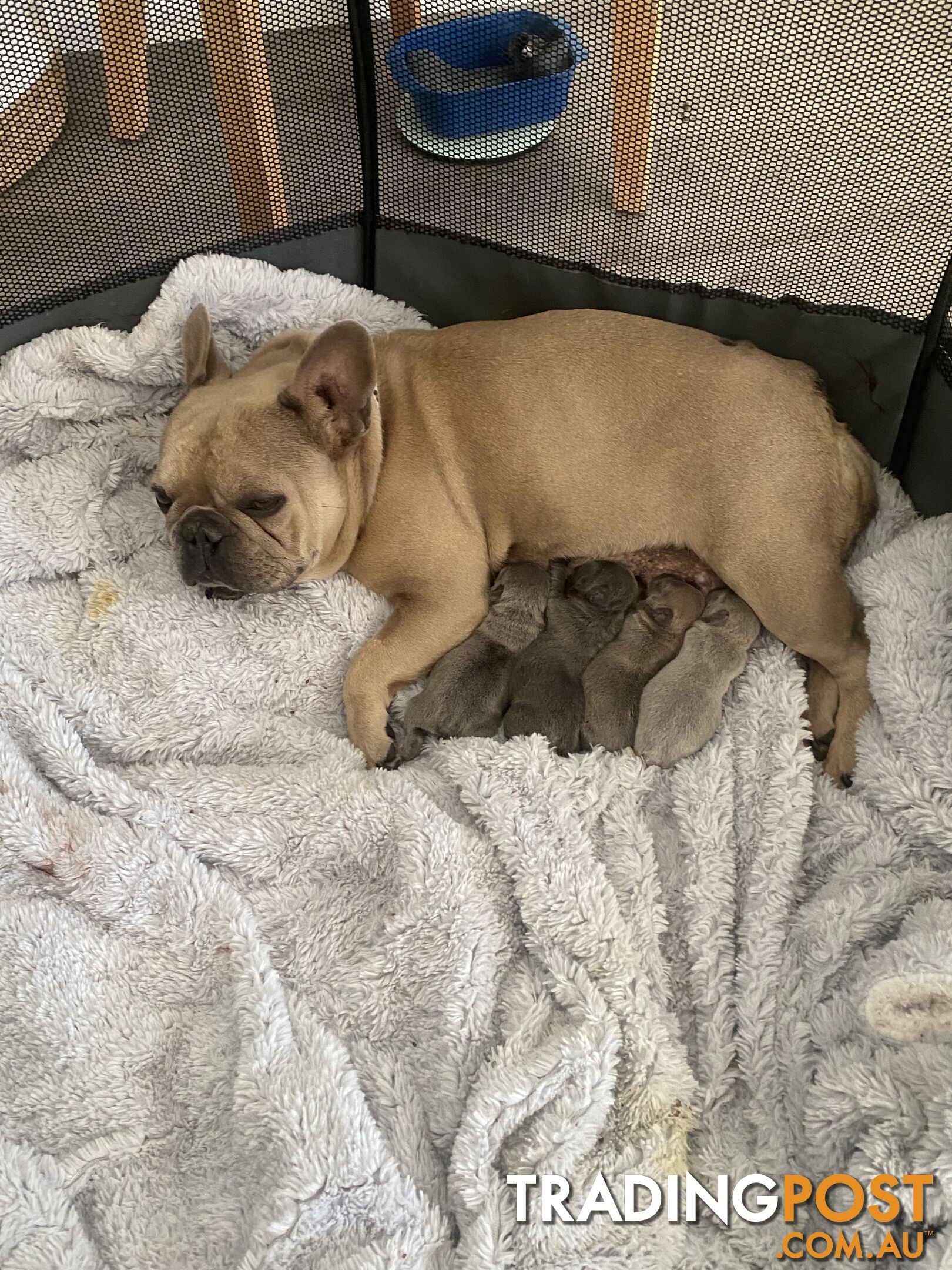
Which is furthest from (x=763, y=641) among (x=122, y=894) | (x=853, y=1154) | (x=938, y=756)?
(x=122, y=894)

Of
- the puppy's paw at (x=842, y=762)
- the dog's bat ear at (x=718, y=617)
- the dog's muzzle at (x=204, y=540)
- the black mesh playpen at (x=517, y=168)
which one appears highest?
the black mesh playpen at (x=517, y=168)

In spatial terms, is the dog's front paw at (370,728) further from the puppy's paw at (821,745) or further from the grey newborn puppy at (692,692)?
the puppy's paw at (821,745)

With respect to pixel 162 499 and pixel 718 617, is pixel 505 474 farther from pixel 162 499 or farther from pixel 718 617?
pixel 162 499

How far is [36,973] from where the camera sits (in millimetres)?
2215

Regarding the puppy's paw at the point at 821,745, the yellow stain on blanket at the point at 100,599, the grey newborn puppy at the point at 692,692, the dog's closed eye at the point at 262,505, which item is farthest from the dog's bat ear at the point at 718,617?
the yellow stain on blanket at the point at 100,599

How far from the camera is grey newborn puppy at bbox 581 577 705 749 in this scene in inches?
102

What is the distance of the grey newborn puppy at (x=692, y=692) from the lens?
2518 millimetres

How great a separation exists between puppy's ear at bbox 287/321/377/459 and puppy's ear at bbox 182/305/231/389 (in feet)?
1.35

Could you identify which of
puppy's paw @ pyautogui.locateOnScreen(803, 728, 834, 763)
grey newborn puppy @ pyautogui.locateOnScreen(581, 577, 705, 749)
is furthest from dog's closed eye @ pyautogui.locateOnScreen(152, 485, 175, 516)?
puppy's paw @ pyautogui.locateOnScreen(803, 728, 834, 763)

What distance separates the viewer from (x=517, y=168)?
297 cm

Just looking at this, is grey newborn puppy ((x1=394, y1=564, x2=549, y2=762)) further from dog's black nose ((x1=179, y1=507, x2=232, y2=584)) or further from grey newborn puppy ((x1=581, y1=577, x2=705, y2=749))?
dog's black nose ((x1=179, y1=507, x2=232, y2=584))

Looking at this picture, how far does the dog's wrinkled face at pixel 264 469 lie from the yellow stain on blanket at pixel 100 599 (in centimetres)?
37

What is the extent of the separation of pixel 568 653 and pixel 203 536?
3.21 feet

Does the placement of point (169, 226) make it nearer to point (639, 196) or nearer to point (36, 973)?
point (639, 196)
